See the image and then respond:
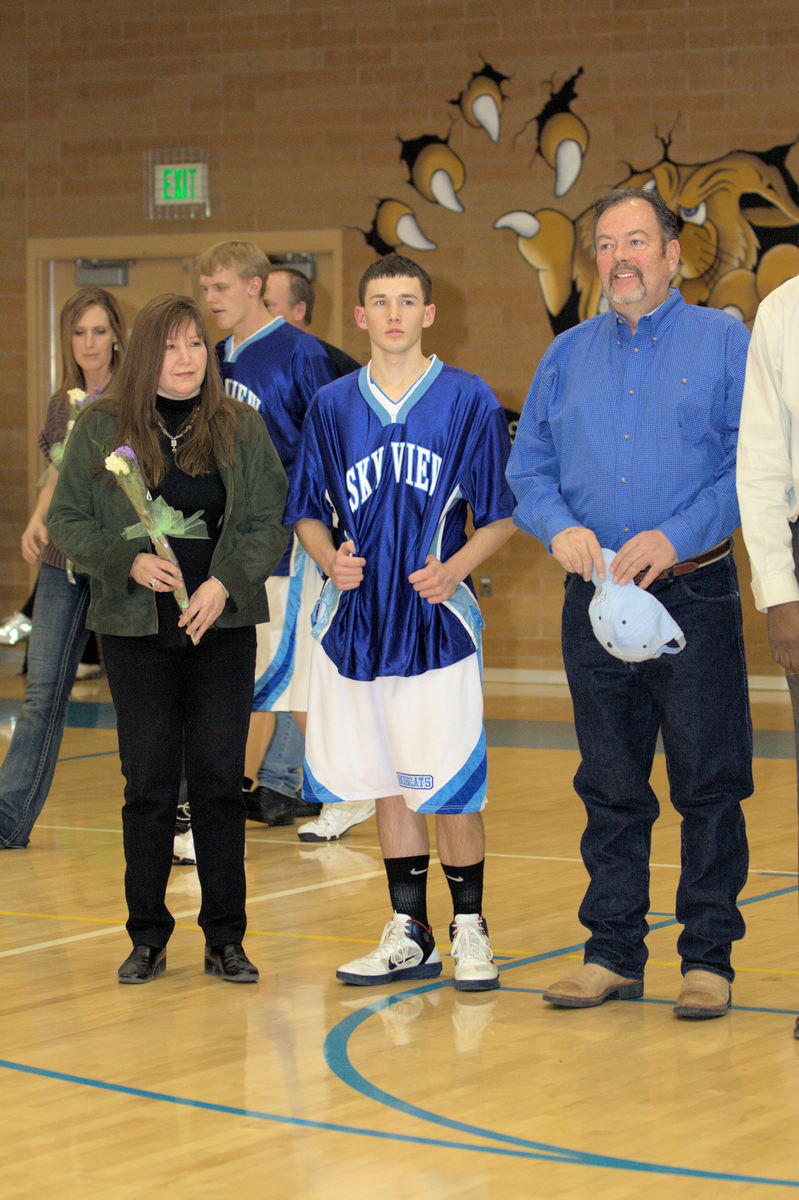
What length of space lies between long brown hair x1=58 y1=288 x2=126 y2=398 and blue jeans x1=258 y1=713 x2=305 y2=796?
5.01 ft

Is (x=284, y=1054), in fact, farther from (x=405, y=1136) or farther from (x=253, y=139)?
(x=253, y=139)

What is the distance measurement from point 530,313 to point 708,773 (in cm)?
694

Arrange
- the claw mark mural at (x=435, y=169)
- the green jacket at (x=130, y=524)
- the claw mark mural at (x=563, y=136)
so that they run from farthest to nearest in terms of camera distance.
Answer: the claw mark mural at (x=435, y=169) < the claw mark mural at (x=563, y=136) < the green jacket at (x=130, y=524)

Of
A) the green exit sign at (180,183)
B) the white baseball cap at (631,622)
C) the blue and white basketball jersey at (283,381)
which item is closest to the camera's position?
the white baseball cap at (631,622)

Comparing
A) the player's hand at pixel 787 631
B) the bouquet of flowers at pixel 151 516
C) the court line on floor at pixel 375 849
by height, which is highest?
the bouquet of flowers at pixel 151 516

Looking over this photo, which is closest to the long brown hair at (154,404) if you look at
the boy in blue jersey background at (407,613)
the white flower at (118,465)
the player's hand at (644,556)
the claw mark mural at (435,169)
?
the white flower at (118,465)

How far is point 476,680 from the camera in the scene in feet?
12.8

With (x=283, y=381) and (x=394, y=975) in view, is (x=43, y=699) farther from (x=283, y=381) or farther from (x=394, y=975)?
(x=394, y=975)

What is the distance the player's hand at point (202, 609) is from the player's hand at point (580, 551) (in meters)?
0.77

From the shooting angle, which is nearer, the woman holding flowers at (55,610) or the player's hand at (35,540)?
the woman holding flowers at (55,610)

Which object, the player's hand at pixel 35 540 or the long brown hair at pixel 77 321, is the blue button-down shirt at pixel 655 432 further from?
the player's hand at pixel 35 540

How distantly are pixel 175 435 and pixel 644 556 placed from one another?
1.16 meters

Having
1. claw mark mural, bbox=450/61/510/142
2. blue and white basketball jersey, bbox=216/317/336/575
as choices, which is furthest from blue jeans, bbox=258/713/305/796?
claw mark mural, bbox=450/61/510/142

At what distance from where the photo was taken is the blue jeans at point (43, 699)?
5.25m
